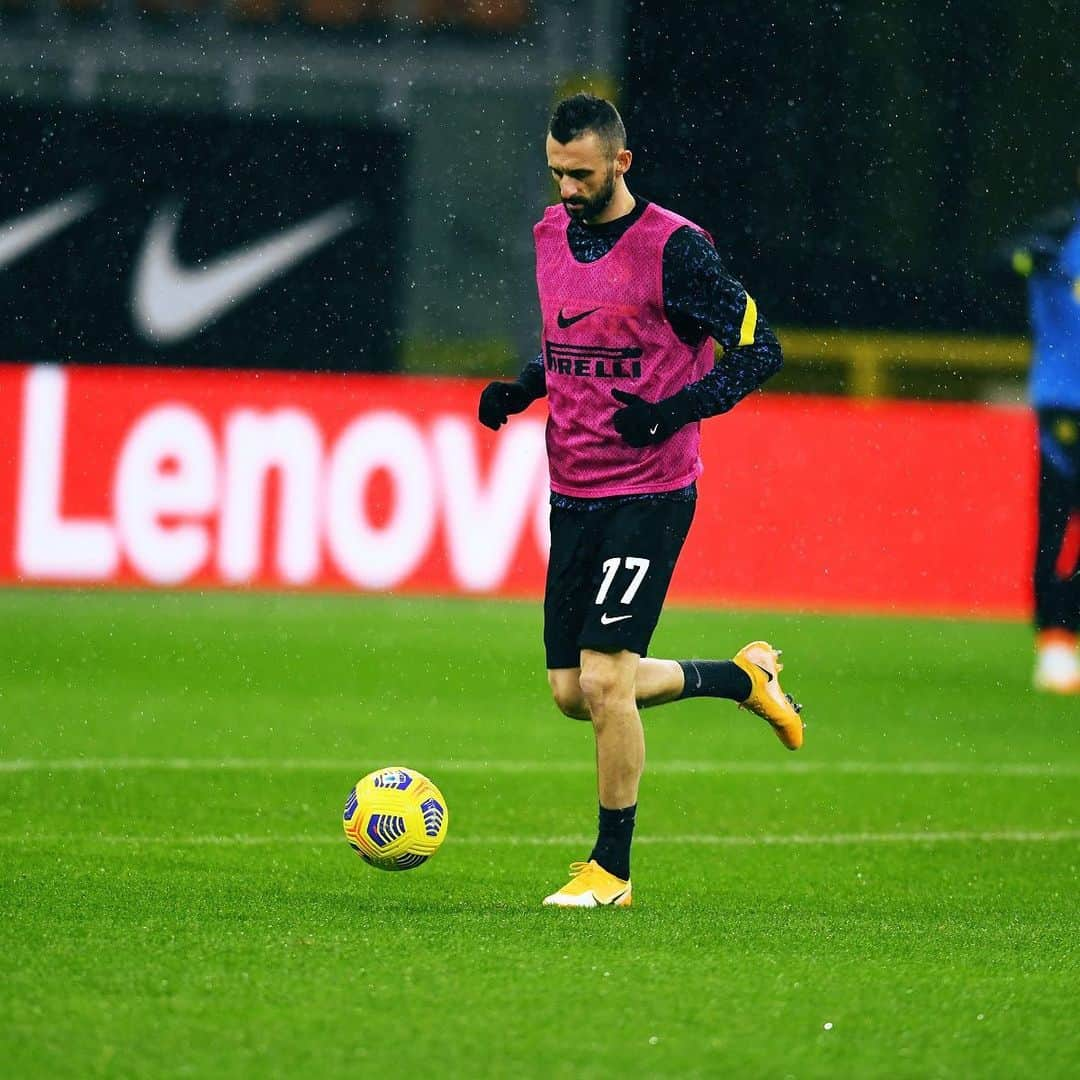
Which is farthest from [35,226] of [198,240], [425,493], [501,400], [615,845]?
[615,845]

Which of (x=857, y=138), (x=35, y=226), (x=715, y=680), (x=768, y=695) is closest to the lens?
(x=715, y=680)

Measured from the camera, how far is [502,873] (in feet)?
22.1

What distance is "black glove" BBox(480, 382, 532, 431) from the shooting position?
6621mm

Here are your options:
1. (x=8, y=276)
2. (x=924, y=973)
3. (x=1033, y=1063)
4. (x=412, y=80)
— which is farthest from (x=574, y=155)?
(x=412, y=80)

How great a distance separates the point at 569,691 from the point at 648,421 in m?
0.86

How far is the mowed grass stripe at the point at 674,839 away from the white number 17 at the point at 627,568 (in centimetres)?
141

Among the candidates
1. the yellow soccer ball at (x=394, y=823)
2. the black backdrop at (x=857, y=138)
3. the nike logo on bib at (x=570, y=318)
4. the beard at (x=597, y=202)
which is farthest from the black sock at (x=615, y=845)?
the black backdrop at (x=857, y=138)

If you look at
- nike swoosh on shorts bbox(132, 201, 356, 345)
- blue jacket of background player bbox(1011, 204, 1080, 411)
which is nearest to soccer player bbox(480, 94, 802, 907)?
blue jacket of background player bbox(1011, 204, 1080, 411)

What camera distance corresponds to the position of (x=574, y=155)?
6.05 meters

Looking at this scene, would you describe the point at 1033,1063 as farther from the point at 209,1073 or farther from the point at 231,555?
the point at 231,555

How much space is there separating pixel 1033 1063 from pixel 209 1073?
1544mm

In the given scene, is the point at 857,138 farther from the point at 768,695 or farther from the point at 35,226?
the point at 768,695

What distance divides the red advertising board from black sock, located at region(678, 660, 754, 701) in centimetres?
818

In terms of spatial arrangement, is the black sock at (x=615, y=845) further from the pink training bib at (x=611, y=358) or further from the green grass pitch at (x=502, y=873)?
the pink training bib at (x=611, y=358)
